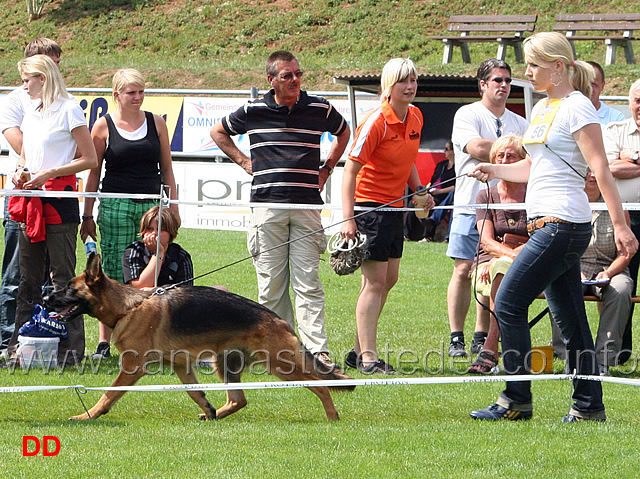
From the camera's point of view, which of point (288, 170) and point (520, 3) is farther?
point (520, 3)

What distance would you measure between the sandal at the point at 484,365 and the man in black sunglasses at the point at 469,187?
0.63 m

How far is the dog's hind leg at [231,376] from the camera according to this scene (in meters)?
5.14

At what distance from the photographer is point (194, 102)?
648 inches

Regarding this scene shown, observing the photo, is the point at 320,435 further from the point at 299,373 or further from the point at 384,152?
the point at 384,152

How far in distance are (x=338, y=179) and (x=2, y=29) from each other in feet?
97.1

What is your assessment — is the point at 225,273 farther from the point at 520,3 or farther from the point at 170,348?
the point at 520,3

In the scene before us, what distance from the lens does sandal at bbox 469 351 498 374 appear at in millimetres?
6258

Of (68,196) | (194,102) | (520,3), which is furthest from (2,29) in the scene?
(68,196)

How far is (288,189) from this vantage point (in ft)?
20.4

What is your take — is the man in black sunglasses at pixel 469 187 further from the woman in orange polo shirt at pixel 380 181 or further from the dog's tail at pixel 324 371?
the dog's tail at pixel 324 371

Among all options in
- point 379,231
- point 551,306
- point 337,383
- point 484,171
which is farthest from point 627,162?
point 337,383

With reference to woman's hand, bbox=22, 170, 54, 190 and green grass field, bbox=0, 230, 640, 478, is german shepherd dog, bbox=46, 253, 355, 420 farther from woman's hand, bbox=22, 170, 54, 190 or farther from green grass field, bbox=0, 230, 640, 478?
woman's hand, bbox=22, 170, 54, 190

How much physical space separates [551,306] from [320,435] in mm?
1414

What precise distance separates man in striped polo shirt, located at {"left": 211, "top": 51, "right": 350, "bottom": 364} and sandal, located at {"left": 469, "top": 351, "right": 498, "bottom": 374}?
1037mm
